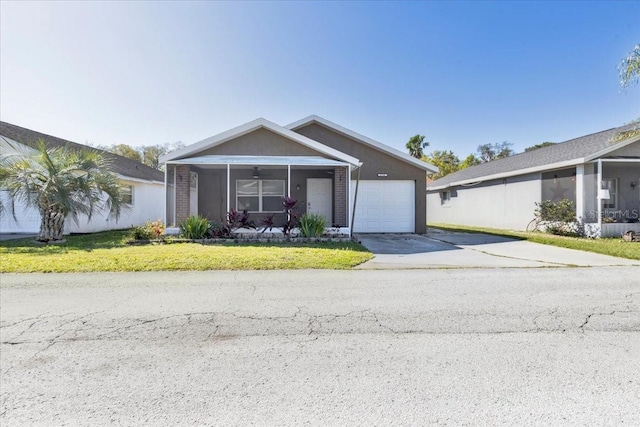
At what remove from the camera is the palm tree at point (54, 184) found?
10.5 m

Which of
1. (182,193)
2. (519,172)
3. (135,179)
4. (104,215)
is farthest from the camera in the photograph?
(135,179)

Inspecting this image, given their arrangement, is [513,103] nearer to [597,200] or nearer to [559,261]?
[597,200]

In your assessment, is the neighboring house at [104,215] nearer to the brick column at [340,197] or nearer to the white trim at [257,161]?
the white trim at [257,161]

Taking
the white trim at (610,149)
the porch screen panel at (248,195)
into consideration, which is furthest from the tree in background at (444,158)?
the porch screen panel at (248,195)

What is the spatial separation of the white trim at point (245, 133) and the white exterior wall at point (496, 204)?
10.4 metres

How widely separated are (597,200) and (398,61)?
10971mm

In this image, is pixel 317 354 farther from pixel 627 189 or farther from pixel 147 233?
pixel 627 189

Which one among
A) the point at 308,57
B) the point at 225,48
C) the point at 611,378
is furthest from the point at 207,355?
the point at 308,57

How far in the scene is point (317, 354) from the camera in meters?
3.28

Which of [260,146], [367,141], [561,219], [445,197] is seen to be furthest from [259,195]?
[445,197]

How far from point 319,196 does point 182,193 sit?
603 centimetres

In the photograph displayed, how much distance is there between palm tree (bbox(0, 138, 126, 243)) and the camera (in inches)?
415

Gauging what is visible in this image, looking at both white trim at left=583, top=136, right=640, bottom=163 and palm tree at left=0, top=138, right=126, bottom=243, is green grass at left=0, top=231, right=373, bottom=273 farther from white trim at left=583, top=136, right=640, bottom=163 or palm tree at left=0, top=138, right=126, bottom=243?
white trim at left=583, top=136, right=640, bottom=163

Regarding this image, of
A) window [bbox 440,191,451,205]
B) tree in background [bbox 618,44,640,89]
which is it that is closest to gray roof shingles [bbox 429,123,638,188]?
tree in background [bbox 618,44,640,89]
